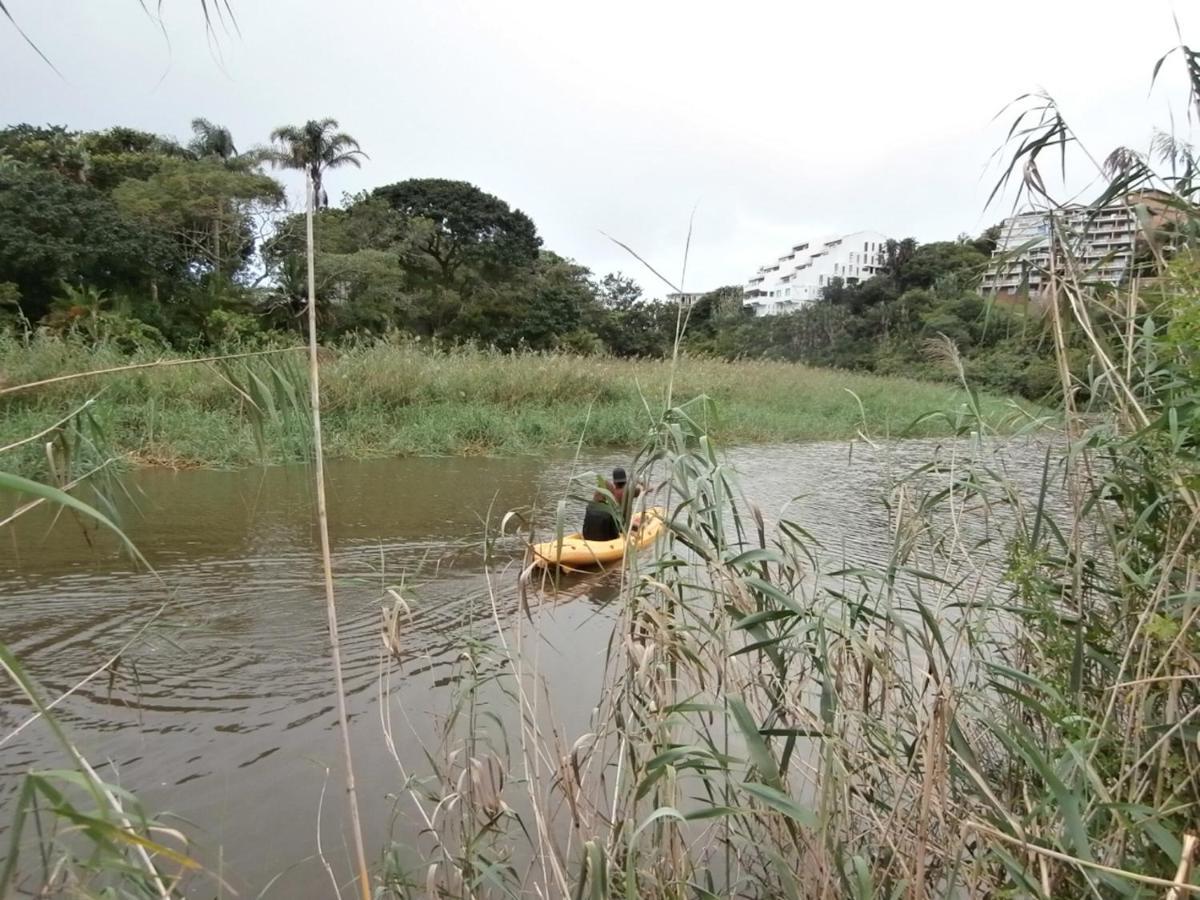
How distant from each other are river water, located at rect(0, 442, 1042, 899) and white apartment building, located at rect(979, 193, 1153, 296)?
643 mm

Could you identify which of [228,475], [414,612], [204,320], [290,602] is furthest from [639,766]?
[204,320]

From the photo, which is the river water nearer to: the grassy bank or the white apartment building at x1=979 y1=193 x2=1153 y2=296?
the white apartment building at x1=979 y1=193 x2=1153 y2=296

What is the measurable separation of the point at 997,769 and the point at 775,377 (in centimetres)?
1666

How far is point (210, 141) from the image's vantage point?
23109mm

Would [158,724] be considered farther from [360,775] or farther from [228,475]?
[228,475]

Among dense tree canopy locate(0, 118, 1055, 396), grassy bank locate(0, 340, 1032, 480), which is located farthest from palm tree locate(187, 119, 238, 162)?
grassy bank locate(0, 340, 1032, 480)

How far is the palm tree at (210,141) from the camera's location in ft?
75.8

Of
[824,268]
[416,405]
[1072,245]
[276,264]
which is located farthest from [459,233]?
[824,268]

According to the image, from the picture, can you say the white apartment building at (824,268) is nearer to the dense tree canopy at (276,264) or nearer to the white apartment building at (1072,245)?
the dense tree canopy at (276,264)

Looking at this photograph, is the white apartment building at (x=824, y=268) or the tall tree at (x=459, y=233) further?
the white apartment building at (x=824, y=268)

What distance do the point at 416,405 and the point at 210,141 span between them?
16.2m

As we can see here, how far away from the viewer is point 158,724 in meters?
3.32

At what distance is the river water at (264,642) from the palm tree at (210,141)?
61.6ft

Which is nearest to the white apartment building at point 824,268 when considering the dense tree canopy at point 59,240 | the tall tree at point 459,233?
the tall tree at point 459,233
